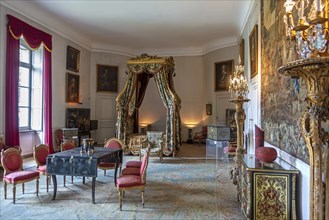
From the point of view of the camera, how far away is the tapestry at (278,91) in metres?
2.98

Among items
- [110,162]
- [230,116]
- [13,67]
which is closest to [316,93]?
[110,162]

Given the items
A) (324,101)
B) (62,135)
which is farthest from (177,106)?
(324,101)

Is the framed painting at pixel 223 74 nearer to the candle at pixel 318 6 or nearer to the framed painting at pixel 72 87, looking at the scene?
the framed painting at pixel 72 87

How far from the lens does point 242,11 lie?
7.92m

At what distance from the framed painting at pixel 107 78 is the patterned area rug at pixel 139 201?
22.4 ft

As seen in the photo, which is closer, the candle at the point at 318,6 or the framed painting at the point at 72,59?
the candle at the point at 318,6

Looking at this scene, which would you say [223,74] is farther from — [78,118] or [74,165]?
[74,165]

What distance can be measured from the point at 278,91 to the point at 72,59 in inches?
345

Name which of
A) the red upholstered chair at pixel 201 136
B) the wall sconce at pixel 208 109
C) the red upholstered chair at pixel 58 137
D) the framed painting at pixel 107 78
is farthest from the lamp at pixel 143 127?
the red upholstered chair at pixel 58 137

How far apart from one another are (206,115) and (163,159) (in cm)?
491

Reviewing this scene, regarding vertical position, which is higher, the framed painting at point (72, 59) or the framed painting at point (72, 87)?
the framed painting at point (72, 59)

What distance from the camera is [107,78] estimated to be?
41.0ft

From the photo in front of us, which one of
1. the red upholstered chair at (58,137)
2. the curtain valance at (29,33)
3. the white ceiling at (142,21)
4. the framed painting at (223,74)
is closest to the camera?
Result: the curtain valance at (29,33)

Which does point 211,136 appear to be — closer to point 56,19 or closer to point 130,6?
point 130,6
